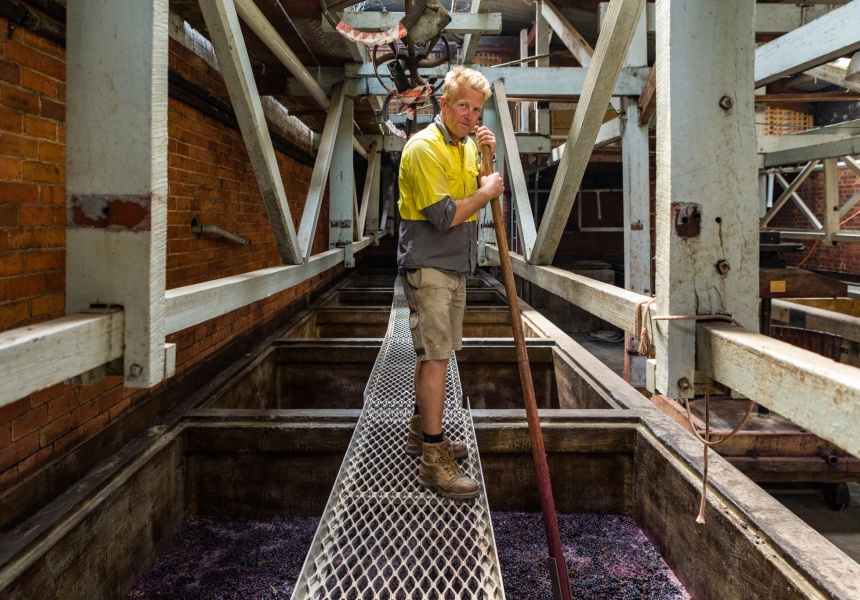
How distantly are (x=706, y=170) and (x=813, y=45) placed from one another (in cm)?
258

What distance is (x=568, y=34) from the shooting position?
534cm

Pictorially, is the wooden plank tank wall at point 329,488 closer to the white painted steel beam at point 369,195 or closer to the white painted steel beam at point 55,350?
the white painted steel beam at point 55,350

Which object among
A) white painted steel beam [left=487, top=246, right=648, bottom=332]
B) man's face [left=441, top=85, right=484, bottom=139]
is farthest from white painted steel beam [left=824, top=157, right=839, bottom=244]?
man's face [left=441, top=85, right=484, bottom=139]

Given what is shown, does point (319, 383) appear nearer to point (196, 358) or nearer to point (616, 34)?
point (196, 358)

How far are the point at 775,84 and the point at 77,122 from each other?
661 cm

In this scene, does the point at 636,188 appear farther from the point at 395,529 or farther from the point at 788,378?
the point at 788,378

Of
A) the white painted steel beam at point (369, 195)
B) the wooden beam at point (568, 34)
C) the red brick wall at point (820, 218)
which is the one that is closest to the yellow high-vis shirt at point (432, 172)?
the wooden beam at point (568, 34)

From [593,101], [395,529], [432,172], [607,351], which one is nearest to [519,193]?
[593,101]

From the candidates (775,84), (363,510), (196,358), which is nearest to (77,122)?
(363,510)

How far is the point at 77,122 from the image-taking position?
121 cm

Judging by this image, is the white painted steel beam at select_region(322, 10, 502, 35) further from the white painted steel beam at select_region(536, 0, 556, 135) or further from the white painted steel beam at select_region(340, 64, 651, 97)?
the white painted steel beam at select_region(536, 0, 556, 135)

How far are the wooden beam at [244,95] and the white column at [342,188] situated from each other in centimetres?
191

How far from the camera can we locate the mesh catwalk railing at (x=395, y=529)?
1489 mm

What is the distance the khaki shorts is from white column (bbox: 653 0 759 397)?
2.87ft
